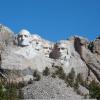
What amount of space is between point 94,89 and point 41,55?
29.3ft

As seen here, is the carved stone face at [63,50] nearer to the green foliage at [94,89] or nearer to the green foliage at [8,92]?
the green foliage at [94,89]

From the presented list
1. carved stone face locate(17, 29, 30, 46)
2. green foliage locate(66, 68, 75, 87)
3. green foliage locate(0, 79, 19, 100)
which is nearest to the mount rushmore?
carved stone face locate(17, 29, 30, 46)

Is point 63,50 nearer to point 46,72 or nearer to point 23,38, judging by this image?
point 46,72


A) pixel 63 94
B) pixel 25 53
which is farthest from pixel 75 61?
pixel 63 94

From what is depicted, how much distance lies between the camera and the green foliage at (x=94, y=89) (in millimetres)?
67625

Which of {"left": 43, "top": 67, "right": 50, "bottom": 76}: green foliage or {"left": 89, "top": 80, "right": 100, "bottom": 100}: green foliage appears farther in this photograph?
{"left": 43, "top": 67, "right": 50, "bottom": 76}: green foliage

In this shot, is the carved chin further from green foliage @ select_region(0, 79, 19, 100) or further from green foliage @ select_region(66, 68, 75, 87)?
green foliage @ select_region(0, 79, 19, 100)

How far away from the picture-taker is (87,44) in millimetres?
78312

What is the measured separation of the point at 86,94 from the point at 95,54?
1204 cm

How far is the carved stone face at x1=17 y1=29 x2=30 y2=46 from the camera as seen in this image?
72.0 metres

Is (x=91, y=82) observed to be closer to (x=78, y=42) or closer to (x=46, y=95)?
(x=78, y=42)

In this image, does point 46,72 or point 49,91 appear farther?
point 46,72

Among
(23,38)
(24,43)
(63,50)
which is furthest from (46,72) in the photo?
(63,50)

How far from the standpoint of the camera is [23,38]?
7200 cm
